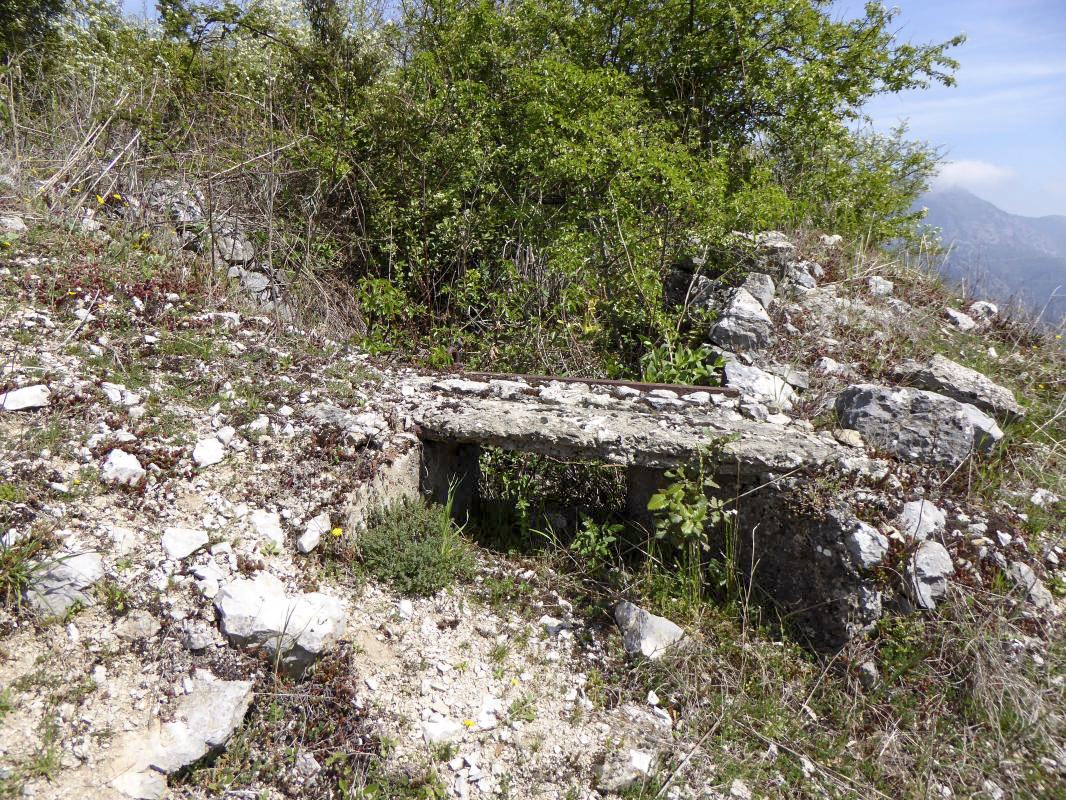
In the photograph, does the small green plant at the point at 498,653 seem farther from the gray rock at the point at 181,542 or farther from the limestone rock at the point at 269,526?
the gray rock at the point at 181,542

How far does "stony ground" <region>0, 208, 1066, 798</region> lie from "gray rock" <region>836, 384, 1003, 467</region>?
0.41 ft

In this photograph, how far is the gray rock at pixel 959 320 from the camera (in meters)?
5.55

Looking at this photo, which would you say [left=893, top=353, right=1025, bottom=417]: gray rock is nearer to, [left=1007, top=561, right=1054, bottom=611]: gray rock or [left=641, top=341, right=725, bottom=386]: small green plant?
[left=1007, top=561, right=1054, bottom=611]: gray rock

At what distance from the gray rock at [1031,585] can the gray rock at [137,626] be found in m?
4.01

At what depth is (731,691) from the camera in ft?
9.39

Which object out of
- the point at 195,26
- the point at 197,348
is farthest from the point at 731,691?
the point at 195,26

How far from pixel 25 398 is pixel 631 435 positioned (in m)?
3.03

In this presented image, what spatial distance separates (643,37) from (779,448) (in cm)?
468

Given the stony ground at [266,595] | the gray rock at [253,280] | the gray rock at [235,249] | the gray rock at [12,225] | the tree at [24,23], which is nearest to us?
the stony ground at [266,595]

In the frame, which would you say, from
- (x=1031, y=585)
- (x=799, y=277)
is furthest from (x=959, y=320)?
(x=1031, y=585)

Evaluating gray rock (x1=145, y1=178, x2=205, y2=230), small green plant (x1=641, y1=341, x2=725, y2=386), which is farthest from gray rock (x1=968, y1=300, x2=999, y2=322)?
gray rock (x1=145, y1=178, x2=205, y2=230)

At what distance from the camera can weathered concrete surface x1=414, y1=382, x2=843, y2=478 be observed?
3195 mm

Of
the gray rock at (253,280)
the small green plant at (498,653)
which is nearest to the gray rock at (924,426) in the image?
the small green plant at (498,653)

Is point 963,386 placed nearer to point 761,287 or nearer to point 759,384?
point 759,384
